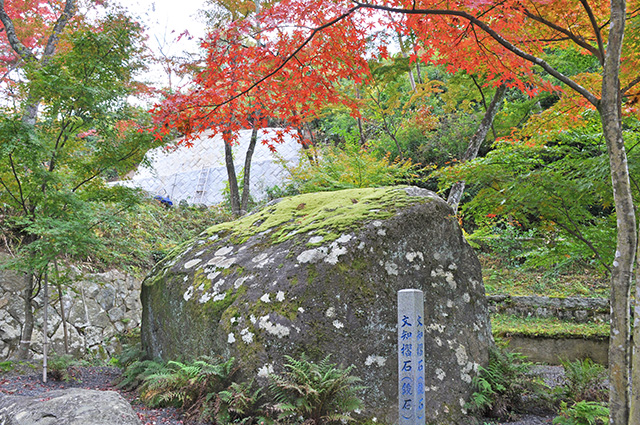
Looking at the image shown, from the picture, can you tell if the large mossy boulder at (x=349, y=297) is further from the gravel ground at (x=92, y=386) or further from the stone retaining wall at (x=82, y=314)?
the stone retaining wall at (x=82, y=314)

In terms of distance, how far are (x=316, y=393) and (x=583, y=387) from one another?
3.04 meters

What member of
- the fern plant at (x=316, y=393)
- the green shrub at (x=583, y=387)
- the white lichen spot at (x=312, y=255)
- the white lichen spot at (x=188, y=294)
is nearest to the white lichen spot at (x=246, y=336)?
the fern plant at (x=316, y=393)

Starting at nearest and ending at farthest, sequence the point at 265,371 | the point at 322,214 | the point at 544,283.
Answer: the point at 265,371, the point at 322,214, the point at 544,283

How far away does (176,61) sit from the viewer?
34.4 ft

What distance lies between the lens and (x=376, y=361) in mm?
3754

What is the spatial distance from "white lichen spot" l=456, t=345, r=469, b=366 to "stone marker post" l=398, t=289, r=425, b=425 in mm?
1534

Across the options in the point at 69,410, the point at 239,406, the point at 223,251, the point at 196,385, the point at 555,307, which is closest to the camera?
the point at 69,410

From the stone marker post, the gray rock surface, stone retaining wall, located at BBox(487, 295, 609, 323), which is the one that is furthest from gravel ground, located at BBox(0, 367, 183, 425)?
stone retaining wall, located at BBox(487, 295, 609, 323)

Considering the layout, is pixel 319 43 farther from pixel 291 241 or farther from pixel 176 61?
pixel 176 61

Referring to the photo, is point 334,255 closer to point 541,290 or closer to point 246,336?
point 246,336

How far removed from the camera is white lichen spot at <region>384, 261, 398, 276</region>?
13.4 ft

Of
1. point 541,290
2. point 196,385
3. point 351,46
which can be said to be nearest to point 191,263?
point 196,385

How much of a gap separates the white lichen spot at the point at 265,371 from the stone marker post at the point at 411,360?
1.44m

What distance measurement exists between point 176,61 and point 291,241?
8096 millimetres
